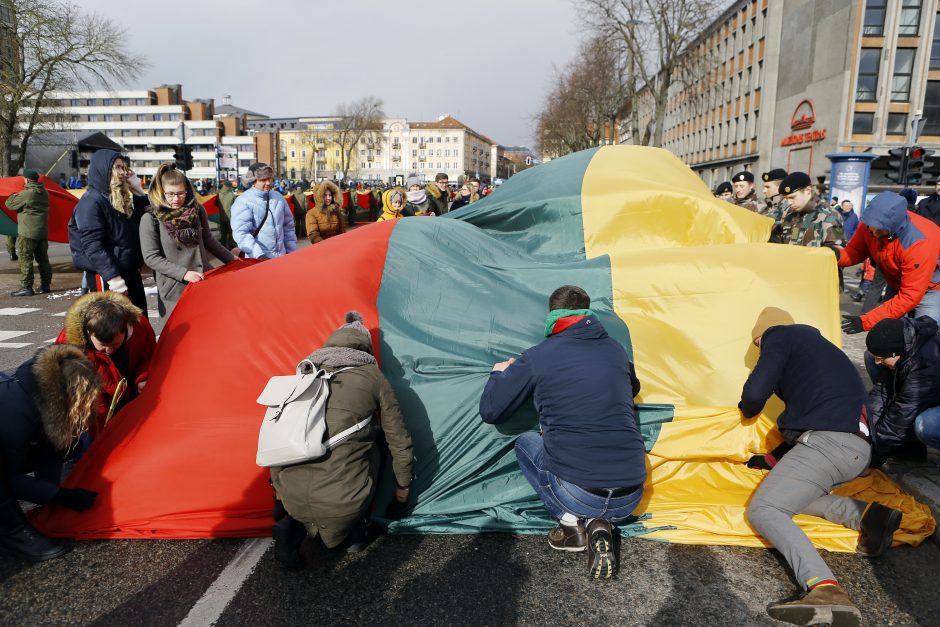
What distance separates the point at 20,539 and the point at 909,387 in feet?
15.7

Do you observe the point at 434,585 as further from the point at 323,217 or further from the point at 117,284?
the point at 323,217

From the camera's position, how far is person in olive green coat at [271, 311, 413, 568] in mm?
2830

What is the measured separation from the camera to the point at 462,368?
3570 millimetres

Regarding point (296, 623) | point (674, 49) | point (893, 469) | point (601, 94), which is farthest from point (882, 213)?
point (601, 94)

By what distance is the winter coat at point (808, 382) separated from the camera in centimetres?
299

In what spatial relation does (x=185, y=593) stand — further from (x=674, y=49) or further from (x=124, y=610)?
(x=674, y=49)

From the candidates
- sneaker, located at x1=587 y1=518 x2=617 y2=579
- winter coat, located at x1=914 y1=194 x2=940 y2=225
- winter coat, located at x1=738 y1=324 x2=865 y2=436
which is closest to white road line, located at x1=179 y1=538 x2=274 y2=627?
sneaker, located at x1=587 y1=518 x2=617 y2=579

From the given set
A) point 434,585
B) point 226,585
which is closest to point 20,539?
point 226,585

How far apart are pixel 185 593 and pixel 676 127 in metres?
64.6

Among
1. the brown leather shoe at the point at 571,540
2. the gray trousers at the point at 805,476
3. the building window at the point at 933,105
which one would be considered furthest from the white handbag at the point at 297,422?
the building window at the point at 933,105

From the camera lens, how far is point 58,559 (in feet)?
9.95

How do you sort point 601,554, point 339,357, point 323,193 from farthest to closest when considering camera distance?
point 323,193
point 339,357
point 601,554

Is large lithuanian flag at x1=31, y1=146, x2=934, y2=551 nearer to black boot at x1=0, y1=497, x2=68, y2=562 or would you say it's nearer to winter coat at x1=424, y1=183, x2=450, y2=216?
black boot at x1=0, y1=497, x2=68, y2=562

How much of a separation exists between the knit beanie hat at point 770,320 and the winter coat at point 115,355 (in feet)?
11.2
